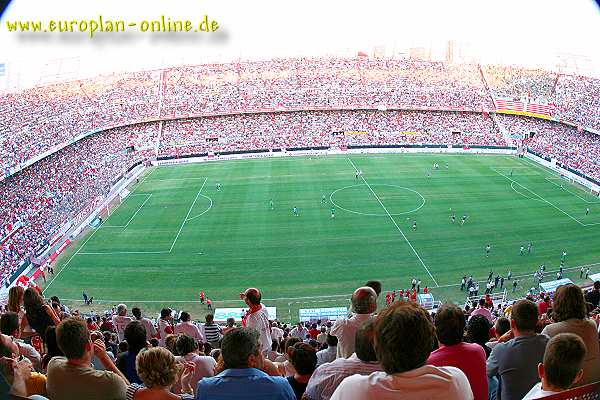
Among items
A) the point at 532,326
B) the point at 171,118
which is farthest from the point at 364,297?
the point at 171,118

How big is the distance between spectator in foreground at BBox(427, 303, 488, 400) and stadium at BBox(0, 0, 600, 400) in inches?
0.8

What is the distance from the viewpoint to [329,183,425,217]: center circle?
31.9 metres

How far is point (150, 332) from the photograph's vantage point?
30.5 ft

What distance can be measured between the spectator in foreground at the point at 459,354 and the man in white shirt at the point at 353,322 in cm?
108

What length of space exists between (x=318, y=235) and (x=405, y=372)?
26.0m

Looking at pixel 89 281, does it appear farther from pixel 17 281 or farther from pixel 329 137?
pixel 329 137

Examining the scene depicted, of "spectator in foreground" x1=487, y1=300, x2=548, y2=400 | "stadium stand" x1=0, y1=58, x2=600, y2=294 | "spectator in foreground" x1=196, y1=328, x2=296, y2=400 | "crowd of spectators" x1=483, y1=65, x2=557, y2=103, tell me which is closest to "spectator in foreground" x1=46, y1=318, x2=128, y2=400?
Answer: "spectator in foreground" x1=196, y1=328, x2=296, y2=400

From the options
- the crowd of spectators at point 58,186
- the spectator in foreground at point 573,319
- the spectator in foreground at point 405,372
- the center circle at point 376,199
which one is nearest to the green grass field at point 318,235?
the center circle at point 376,199

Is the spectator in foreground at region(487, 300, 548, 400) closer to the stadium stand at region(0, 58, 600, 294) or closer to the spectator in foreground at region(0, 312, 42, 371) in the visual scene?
the spectator in foreground at region(0, 312, 42, 371)

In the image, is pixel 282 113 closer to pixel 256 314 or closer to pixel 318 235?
pixel 318 235

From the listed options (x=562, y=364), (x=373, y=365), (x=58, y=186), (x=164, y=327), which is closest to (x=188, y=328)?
(x=164, y=327)

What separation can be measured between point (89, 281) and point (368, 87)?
4042cm

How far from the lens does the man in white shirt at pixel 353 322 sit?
5.02 m

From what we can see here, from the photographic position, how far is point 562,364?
129 inches
